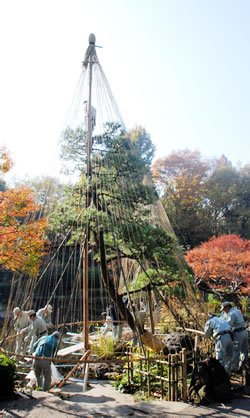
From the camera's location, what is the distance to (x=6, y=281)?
1892 cm

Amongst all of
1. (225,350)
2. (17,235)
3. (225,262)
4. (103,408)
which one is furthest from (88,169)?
(225,262)

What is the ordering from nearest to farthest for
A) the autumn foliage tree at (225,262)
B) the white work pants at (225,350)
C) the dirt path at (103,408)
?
the dirt path at (103,408) < the white work pants at (225,350) < the autumn foliage tree at (225,262)

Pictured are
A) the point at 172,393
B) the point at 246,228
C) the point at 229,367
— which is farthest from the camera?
the point at 246,228

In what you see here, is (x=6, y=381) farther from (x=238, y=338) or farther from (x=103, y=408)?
(x=238, y=338)

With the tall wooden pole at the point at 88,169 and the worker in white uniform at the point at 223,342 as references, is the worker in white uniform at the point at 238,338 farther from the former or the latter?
the tall wooden pole at the point at 88,169

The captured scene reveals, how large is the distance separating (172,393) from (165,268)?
243 cm

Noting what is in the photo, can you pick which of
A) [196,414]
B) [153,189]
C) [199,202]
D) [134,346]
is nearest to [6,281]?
[199,202]

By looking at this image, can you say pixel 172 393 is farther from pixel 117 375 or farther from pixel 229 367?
pixel 117 375

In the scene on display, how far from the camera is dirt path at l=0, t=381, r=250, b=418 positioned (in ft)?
12.8

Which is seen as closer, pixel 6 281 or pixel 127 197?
pixel 127 197

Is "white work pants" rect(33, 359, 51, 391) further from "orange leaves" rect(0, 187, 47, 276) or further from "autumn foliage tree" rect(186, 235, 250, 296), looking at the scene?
"autumn foliage tree" rect(186, 235, 250, 296)

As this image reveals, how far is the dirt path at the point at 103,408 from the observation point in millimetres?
3916

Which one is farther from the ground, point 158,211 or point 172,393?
point 158,211

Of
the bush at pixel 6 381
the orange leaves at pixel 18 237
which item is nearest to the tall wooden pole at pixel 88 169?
the orange leaves at pixel 18 237
